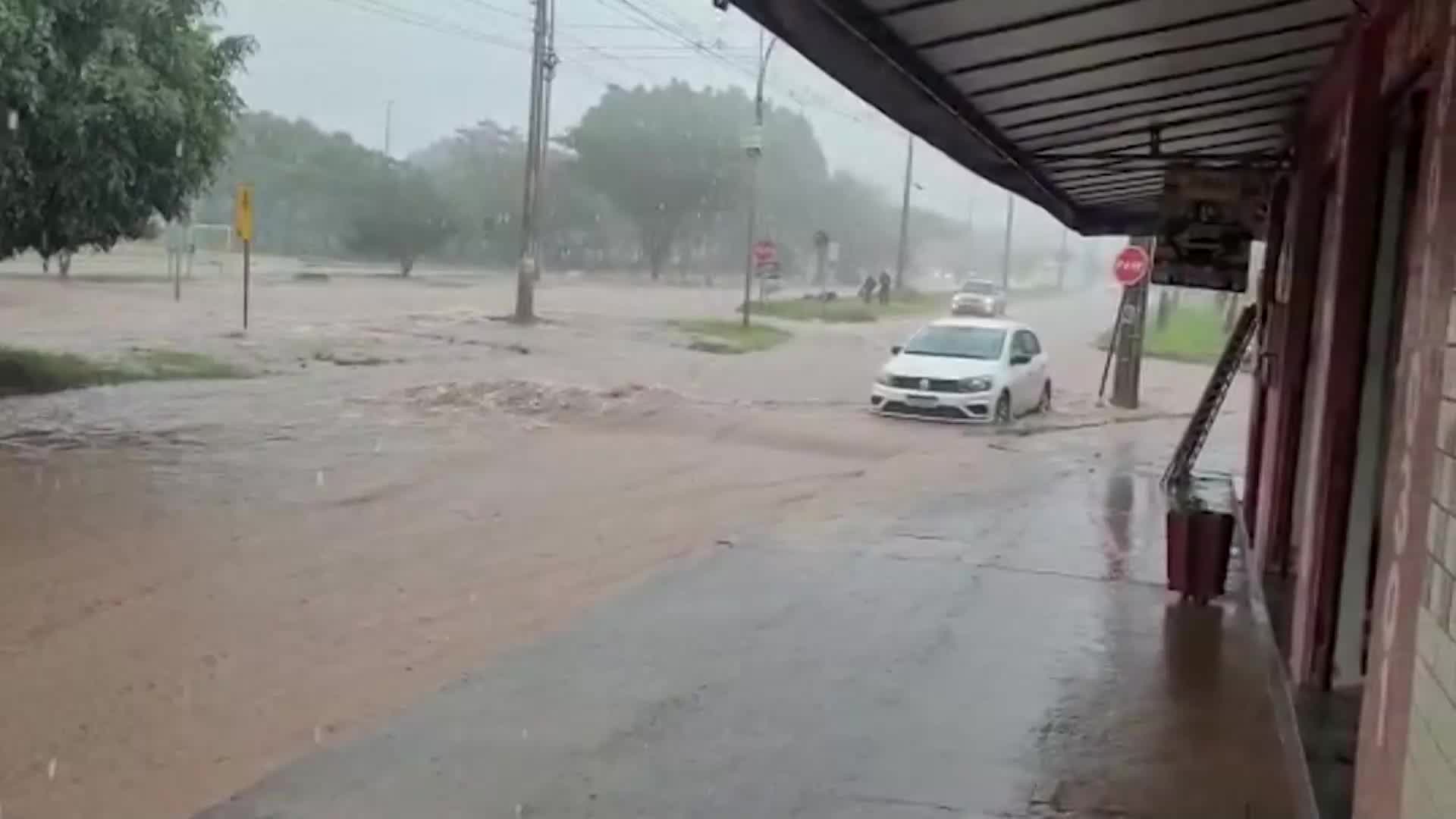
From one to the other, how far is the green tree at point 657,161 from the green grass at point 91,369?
41.6 m

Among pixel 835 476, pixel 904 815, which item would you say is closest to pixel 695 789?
pixel 904 815

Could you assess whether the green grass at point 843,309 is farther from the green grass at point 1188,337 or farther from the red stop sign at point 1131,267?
the red stop sign at point 1131,267

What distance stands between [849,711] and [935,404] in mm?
15161

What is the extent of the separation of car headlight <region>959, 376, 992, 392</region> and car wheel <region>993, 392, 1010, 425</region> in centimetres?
28

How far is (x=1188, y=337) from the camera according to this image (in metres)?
50.7

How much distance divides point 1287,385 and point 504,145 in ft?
218

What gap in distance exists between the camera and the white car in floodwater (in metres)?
21.3

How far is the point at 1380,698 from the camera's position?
357 cm

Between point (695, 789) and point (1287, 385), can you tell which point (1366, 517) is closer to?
point (1287, 385)

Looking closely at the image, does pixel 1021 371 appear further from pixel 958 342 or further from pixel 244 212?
pixel 244 212

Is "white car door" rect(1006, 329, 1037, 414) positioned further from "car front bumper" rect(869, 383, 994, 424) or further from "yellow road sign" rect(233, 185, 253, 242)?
"yellow road sign" rect(233, 185, 253, 242)

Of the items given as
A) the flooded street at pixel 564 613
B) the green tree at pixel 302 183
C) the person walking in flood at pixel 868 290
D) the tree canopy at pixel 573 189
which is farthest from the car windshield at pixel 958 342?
the green tree at pixel 302 183

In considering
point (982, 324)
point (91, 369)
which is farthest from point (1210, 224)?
point (91, 369)

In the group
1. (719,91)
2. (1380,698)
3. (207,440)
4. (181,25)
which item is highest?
(719,91)
